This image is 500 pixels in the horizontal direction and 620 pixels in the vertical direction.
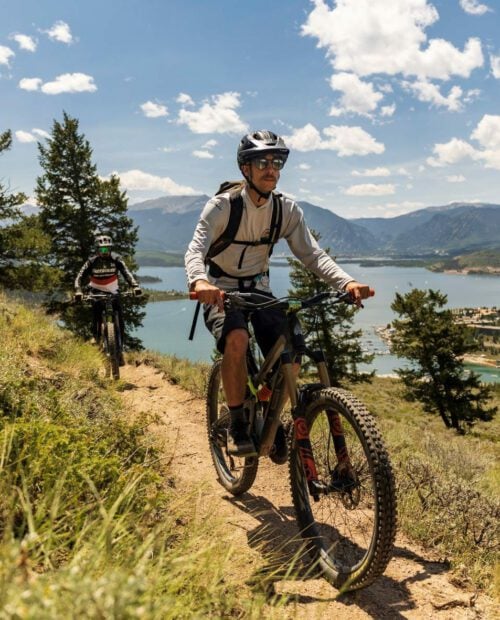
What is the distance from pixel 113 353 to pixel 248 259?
220 inches

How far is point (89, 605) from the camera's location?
1.33 meters

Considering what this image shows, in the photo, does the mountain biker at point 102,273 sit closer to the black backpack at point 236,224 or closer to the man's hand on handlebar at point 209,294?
→ the black backpack at point 236,224

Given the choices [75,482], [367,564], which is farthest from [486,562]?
[75,482]

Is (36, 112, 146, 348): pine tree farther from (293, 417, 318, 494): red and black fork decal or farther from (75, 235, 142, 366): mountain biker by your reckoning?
(293, 417, 318, 494): red and black fork decal

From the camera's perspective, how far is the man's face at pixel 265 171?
3957 millimetres

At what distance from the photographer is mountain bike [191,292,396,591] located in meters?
2.87

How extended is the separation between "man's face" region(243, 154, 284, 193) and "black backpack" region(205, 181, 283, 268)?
0.22 metres

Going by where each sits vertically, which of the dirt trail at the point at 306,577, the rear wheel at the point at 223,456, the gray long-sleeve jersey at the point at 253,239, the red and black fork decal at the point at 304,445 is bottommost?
the dirt trail at the point at 306,577

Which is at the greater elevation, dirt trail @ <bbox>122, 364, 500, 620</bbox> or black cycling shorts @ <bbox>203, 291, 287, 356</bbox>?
black cycling shorts @ <bbox>203, 291, 287, 356</bbox>

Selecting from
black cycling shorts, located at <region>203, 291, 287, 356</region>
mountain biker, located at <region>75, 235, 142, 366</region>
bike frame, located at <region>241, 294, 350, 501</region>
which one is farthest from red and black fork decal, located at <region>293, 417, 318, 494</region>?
mountain biker, located at <region>75, 235, 142, 366</region>

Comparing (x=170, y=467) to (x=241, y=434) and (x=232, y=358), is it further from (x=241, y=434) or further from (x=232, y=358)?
(x=232, y=358)

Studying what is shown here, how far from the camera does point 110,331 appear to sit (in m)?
9.38

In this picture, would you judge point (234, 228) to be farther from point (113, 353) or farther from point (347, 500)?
point (113, 353)

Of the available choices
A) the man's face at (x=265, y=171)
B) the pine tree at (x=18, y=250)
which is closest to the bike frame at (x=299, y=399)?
the man's face at (x=265, y=171)
